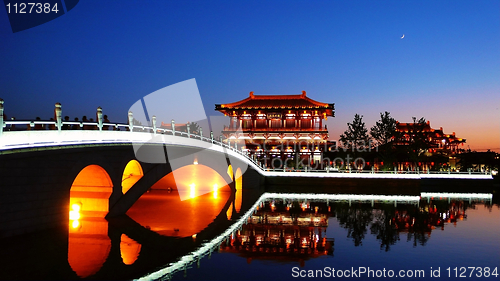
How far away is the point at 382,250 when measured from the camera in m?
14.4

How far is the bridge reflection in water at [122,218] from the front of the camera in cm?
1266

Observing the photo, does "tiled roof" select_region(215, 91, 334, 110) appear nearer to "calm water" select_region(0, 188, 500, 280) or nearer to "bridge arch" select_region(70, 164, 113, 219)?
"calm water" select_region(0, 188, 500, 280)

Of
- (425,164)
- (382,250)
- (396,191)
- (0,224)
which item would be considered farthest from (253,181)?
(425,164)

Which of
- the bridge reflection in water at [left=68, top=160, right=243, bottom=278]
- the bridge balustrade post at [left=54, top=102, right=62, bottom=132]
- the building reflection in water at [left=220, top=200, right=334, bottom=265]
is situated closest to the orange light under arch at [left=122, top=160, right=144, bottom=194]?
the bridge reflection in water at [left=68, top=160, right=243, bottom=278]

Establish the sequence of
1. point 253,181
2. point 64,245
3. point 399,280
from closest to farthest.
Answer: point 399,280
point 64,245
point 253,181

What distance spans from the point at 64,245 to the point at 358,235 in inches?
444

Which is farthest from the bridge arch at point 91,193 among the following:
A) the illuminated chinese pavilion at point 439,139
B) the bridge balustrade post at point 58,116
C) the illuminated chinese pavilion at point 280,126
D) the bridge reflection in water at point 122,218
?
the illuminated chinese pavilion at point 439,139

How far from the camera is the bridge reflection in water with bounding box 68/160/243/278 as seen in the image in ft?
41.5

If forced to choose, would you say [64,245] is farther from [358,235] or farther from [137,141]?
[358,235]

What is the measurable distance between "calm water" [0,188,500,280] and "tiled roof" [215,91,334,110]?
31.8 meters

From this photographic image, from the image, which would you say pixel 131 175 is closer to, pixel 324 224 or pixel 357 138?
pixel 324 224

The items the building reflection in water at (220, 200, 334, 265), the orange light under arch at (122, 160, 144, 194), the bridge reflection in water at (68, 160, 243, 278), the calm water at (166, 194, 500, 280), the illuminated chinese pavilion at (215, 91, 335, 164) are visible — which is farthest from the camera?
the illuminated chinese pavilion at (215, 91, 335, 164)

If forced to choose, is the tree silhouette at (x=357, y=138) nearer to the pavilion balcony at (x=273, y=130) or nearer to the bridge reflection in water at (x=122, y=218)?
the pavilion balcony at (x=273, y=130)

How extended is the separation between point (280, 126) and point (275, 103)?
327cm
